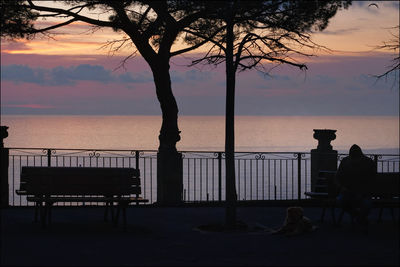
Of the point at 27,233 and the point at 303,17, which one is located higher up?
the point at 303,17

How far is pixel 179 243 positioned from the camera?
30.9 feet

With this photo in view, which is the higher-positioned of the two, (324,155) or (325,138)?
(325,138)

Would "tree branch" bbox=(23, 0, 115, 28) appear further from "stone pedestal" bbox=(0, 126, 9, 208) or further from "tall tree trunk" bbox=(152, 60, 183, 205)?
"stone pedestal" bbox=(0, 126, 9, 208)

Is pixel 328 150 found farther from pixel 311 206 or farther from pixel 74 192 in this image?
pixel 74 192

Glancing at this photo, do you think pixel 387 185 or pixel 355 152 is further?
pixel 387 185

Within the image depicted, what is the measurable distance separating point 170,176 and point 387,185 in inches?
169

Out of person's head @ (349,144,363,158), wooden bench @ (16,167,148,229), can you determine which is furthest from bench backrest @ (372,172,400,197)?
wooden bench @ (16,167,148,229)

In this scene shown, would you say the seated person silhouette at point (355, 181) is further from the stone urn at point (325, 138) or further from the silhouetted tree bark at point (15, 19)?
the silhouetted tree bark at point (15, 19)

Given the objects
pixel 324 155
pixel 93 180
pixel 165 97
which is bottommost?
pixel 93 180

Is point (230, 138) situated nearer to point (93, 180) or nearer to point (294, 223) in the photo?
point (294, 223)

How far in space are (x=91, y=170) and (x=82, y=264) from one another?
3.34 metres

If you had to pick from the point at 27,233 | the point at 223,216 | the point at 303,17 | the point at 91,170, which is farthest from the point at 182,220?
the point at 303,17

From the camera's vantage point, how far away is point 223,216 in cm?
1262

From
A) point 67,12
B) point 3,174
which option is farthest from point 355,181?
point 67,12
